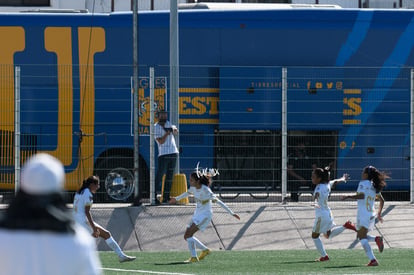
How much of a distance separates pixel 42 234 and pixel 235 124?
17309 millimetres

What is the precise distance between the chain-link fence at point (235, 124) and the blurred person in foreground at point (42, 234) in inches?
599

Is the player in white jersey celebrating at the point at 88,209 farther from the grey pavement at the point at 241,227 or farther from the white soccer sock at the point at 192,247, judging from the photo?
the grey pavement at the point at 241,227

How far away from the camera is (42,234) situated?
4.17 m

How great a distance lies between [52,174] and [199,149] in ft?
55.0

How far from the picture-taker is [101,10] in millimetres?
38969

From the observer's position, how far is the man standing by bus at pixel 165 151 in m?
19.2

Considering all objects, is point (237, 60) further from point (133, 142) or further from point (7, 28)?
point (7, 28)

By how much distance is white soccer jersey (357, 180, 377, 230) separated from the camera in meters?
14.6

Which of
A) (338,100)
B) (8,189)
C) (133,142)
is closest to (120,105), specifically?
(133,142)

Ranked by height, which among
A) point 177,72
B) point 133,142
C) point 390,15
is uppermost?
point 390,15

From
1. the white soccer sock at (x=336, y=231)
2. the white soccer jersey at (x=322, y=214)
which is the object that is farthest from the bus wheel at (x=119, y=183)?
the white soccer sock at (x=336, y=231)

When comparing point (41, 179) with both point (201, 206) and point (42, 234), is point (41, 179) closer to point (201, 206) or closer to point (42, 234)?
point (42, 234)

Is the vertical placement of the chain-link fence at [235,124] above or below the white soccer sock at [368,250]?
Answer: above

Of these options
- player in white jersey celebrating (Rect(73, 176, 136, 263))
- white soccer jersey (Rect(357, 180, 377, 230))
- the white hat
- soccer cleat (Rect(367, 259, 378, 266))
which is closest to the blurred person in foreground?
the white hat
